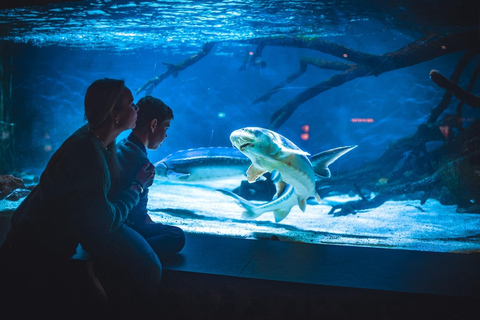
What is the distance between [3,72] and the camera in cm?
792

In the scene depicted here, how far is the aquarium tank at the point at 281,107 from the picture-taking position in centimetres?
416

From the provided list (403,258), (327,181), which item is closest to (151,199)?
(327,181)

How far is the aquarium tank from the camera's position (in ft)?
Answer: 13.7

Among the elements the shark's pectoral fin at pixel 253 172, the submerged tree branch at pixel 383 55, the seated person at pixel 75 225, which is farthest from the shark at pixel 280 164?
the submerged tree branch at pixel 383 55

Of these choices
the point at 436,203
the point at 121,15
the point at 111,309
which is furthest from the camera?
the point at 436,203

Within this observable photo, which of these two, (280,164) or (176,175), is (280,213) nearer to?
(280,164)

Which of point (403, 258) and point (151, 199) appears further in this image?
point (151, 199)

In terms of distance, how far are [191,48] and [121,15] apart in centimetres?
428

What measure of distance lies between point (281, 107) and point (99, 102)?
18.6 ft

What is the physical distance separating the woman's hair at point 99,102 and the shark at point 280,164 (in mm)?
1331

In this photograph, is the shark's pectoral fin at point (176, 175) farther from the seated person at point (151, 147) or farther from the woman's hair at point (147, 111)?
the woman's hair at point (147, 111)

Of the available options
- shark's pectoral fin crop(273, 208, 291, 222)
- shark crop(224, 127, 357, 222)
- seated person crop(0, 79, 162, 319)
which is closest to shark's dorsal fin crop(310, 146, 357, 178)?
shark crop(224, 127, 357, 222)

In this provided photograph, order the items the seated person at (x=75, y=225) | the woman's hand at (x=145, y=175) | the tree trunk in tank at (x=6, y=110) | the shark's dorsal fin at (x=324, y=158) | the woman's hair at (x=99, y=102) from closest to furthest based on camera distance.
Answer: the seated person at (x=75, y=225)
the woman's hair at (x=99, y=102)
the woman's hand at (x=145, y=175)
the shark's dorsal fin at (x=324, y=158)
the tree trunk in tank at (x=6, y=110)

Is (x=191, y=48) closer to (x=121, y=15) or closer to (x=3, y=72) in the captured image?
(x=121, y=15)
